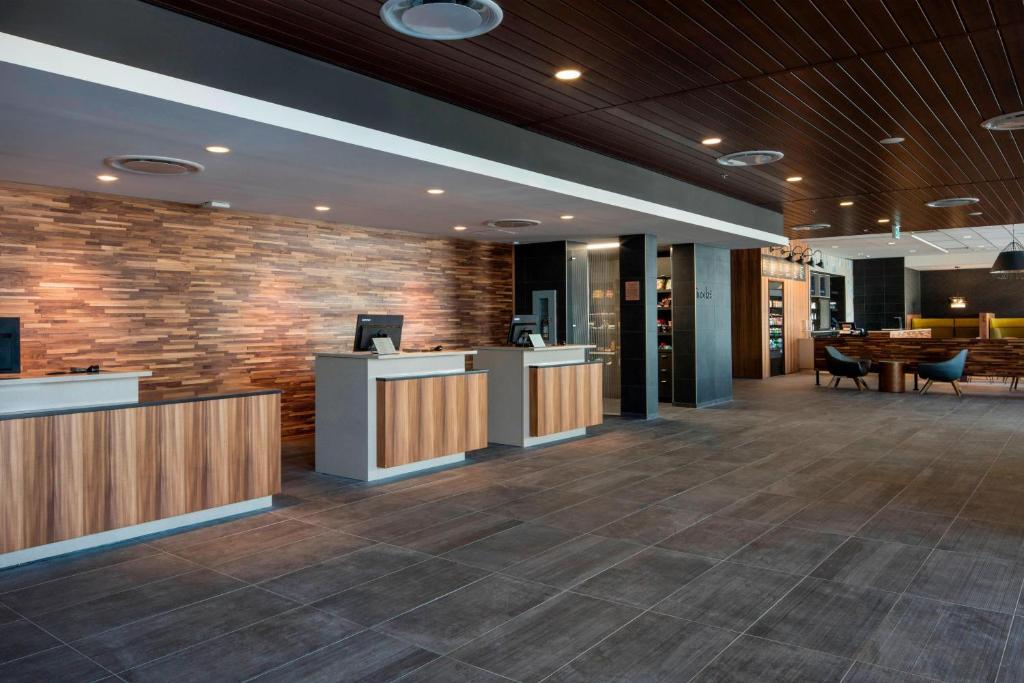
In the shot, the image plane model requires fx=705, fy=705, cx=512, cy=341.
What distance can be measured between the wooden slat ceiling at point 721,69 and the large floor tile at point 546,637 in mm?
3158

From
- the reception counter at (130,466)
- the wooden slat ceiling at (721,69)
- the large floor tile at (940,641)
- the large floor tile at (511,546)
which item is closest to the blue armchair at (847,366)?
the wooden slat ceiling at (721,69)

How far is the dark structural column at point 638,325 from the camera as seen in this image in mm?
10094

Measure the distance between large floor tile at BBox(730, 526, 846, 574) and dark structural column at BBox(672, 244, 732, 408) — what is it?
265 inches

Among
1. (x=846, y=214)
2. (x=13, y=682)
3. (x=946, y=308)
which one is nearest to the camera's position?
(x=13, y=682)

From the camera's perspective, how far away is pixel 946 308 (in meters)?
25.0

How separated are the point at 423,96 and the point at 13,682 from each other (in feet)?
14.0

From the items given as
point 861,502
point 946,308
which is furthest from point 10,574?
point 946,308

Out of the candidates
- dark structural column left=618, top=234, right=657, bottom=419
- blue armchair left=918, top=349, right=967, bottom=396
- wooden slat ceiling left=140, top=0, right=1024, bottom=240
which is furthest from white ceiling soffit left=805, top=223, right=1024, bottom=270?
wooden slat ceiling left=140, top=0, right=1024, bottom=240

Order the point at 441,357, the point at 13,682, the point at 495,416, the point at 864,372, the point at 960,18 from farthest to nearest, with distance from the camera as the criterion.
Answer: the point at 864,372 → the point at 495,416 → the point at 441,357 → the point at 960,18 → the point at 13,682

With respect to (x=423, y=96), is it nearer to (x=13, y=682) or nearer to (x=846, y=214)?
(x=13, y=682)

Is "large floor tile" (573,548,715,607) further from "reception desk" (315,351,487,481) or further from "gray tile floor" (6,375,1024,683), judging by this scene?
"reception desk" (315,351,487,481)

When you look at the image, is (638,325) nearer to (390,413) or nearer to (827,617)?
(390,413)

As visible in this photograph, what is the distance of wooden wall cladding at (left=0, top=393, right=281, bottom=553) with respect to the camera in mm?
4141

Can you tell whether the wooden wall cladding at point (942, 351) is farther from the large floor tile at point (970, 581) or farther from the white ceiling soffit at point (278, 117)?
the large floor tile at point (970, 581)
